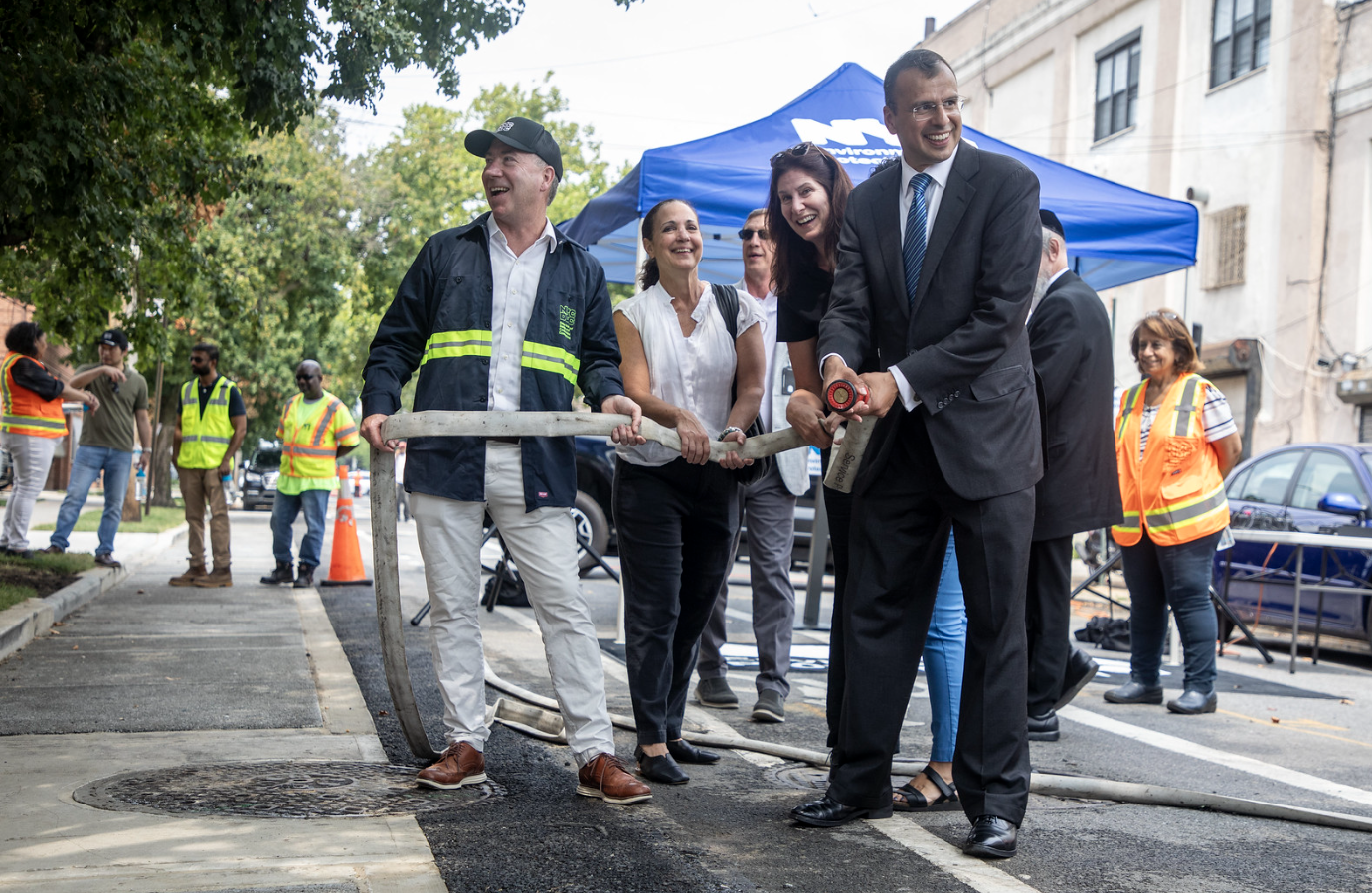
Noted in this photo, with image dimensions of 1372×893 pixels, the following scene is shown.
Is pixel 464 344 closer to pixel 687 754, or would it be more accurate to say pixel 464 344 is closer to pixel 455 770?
pixel 455 770

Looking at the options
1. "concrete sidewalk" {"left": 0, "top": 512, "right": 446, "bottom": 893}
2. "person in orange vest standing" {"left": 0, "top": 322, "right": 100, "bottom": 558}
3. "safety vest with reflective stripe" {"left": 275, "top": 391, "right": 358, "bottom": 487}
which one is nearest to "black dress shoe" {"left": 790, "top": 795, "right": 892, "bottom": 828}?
"concrete sidewalk" {"left": 0, "top": 512, "right": 446, "bottom": 893}

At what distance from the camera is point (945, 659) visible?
168 inches

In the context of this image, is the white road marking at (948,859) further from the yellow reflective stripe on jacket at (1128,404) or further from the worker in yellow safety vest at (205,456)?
the worker in yellow safety vest at (205,456)

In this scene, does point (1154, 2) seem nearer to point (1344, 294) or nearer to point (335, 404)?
point (1344, 294)

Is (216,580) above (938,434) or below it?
below

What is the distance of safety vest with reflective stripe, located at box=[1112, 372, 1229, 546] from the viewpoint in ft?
21.9

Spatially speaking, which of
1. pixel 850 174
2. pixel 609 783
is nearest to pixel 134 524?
pixel 850 174

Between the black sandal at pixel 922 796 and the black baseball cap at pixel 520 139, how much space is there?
2.24m

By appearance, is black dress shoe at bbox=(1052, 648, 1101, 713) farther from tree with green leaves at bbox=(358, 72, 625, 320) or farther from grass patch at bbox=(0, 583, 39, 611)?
tree with green leaves at bbox=(358, 72, 625, 320)

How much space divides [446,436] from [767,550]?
2264 mm

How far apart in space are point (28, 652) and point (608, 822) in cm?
446

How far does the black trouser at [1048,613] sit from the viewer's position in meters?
4.88

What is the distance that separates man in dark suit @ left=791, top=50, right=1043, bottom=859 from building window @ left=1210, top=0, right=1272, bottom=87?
72.2ft

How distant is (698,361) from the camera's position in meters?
4.73
